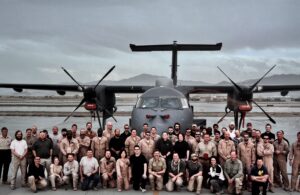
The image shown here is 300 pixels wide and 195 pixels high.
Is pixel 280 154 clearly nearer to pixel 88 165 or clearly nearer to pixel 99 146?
pixel 99 146

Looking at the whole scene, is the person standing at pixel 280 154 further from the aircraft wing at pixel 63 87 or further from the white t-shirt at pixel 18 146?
the aircraft wing at pixel 63 87

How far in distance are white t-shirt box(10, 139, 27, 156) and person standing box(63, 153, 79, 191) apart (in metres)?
1.45

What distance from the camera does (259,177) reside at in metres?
8.49

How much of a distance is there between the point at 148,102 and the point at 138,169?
167 inches

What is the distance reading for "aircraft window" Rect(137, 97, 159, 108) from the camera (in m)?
12.8

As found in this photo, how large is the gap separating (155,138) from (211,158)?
197 centimetres

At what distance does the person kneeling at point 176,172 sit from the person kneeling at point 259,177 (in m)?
2.02

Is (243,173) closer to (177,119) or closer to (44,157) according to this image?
(177,119)

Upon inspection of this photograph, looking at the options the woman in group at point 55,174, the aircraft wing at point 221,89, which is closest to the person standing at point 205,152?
the woman in group at point 55,174

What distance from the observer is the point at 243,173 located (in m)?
9.43

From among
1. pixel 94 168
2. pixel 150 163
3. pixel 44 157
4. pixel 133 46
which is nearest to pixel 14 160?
pixel 44 157

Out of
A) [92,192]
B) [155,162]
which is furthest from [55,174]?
[155,162]

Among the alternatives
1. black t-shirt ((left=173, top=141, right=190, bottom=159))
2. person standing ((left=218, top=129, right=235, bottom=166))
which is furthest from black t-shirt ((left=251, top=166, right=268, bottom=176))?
black t-shirt ((left=173, top=141, right=190, bottom=159))

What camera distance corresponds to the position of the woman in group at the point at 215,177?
29.1 feet
